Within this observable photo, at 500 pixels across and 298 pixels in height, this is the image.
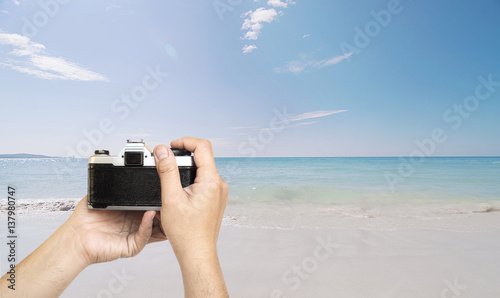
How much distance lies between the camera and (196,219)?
0.75 m

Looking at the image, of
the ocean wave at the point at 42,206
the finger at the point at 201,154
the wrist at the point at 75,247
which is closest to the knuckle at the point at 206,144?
the finger at the point at 201,154

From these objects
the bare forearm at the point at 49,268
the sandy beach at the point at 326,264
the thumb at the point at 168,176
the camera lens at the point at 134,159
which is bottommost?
the sandy beach at the point at 326,264

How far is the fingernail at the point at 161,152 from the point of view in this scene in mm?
841

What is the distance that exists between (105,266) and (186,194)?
2468 millimetres

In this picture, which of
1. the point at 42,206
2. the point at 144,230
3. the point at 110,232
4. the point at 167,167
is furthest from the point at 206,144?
the point at 42,206

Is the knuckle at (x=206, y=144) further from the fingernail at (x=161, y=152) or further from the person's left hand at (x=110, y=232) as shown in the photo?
the person's left hand at (x=110, y=232)

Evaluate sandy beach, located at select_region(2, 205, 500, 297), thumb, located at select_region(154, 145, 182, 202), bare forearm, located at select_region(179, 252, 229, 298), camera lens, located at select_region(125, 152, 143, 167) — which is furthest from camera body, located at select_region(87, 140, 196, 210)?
sandy beach, located at select_region(2, 205, 500, 297)

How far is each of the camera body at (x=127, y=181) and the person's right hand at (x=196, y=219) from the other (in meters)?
0.19

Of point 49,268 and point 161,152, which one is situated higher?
point 161,152

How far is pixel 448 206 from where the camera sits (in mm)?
6418

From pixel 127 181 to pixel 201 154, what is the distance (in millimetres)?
369

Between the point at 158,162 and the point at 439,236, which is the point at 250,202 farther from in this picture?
the point at 158,162

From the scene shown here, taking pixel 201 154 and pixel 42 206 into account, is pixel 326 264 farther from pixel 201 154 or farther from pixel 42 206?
pixel 42 206

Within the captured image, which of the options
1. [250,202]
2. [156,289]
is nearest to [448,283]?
[156,289]
